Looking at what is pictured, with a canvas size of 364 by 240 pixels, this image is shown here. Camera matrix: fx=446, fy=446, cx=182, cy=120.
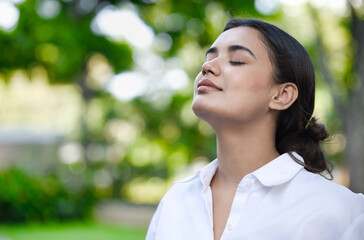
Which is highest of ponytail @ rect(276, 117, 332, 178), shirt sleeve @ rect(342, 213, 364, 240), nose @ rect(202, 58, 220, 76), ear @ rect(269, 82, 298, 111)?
nose @ rect(202, 58, 220, 76)

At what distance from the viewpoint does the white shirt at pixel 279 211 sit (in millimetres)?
1317

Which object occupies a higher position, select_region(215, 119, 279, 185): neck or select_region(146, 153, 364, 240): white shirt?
select_region(215, 119, 279, 185): neck

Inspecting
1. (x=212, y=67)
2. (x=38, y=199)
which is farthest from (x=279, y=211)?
(x=38, y=199)

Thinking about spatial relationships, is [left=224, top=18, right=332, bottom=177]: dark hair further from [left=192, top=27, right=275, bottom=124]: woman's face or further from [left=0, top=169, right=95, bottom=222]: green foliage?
[left=0, top=169, right=95, bottom=222]: green foliage

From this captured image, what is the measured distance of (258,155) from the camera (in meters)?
1.58

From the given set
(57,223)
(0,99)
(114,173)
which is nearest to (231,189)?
(57,223)

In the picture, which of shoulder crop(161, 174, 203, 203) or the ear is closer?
the ear

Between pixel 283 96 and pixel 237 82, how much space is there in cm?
21

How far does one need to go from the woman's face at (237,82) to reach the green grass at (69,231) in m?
6.50

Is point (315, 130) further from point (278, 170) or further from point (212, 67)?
point (212, 67)

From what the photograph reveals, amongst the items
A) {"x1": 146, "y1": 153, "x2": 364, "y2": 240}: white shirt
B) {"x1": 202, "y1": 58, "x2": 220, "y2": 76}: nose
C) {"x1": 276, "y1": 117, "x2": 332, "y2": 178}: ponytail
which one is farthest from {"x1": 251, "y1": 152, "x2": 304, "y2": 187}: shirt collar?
{"x1": 202, "y1": 58, "x2": 220, "y2": 76}: nose

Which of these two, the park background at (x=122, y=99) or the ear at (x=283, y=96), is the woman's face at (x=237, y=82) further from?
the park background at (x=122, y=99)

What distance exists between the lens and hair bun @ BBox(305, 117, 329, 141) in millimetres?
1699

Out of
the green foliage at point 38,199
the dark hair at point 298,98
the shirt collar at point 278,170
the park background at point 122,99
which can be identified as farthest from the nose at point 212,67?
the green foliage at point 38,199
